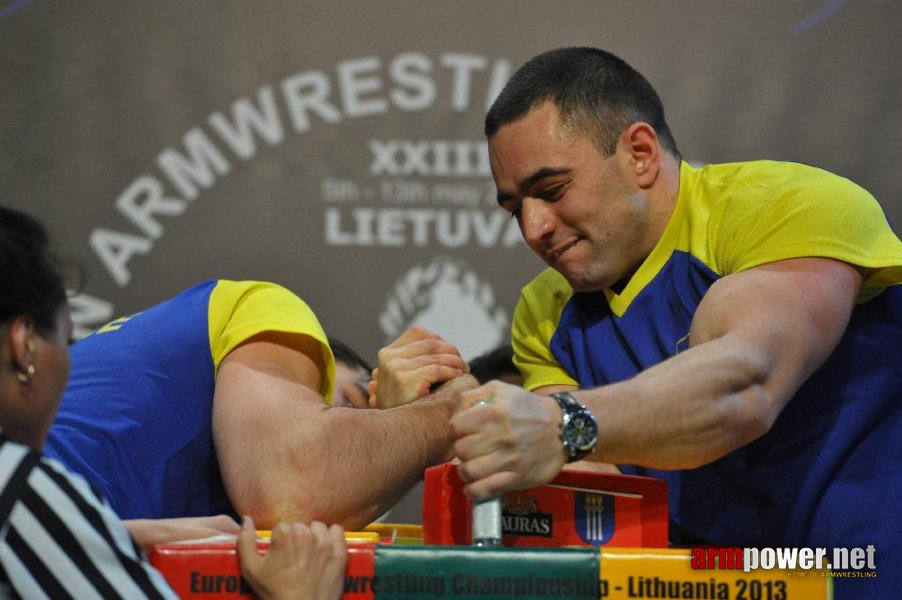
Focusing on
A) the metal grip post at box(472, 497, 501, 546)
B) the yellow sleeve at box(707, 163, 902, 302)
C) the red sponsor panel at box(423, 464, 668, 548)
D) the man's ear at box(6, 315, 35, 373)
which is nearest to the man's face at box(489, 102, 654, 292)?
the yellow sleeve at box(707, 163, 902, 302)

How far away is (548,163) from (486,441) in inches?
24.7

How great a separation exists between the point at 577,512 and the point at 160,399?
0.74m

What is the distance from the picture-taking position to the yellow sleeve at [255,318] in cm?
168

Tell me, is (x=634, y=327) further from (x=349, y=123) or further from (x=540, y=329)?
(x=349, y=123)

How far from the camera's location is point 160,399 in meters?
1.67

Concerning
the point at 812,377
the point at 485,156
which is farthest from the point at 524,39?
the point at 812,377

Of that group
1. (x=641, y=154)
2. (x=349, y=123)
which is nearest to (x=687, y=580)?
(x=641, y=154)

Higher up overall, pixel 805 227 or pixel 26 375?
pixel 805 227

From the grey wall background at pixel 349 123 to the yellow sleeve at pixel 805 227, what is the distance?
0.94 metres

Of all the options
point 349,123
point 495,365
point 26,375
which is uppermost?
point 349,123

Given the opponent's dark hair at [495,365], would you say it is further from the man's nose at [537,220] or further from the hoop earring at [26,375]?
the hoop earring at [26,375]

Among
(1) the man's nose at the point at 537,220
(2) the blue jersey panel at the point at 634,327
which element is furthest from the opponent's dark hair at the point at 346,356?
(1) the man's nose at the point at 537,220

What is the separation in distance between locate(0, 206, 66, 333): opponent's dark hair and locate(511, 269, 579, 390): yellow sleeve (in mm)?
821

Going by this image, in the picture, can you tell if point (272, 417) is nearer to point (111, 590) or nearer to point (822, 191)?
point (111, 590)
